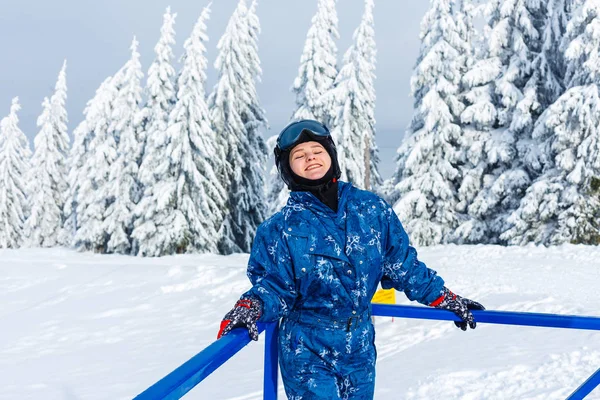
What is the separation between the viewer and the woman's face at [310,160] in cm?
228

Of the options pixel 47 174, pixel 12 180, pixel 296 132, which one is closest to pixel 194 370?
pixel 296 132

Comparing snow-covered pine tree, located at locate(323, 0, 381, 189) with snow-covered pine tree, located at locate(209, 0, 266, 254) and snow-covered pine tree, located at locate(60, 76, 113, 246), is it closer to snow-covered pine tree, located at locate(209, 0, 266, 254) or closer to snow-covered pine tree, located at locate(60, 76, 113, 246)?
snow-covered pine tree, located at locate(209, 0, 266, 254)

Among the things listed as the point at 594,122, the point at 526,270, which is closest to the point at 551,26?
the point at 594,122

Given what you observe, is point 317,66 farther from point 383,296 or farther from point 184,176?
point 383,296

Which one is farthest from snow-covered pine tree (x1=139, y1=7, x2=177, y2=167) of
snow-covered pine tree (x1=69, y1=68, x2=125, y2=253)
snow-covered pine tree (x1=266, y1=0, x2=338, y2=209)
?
snow-covered pine tree (x1=266, y1=0, x2=338, y2=209)

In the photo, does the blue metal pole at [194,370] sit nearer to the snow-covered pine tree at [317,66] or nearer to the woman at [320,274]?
the woman at [320,274]

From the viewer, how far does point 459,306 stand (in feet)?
7.67

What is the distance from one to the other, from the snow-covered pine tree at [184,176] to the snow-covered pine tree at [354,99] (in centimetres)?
561

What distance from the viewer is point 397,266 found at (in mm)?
2354

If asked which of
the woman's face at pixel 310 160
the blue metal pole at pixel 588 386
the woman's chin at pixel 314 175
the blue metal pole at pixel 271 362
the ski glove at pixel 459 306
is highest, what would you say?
the woman's face at pixel 310 160

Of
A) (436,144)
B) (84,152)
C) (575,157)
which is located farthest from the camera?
(84,152)

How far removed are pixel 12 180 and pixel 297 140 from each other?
37161mm

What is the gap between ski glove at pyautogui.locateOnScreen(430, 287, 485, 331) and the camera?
2322 millimetres

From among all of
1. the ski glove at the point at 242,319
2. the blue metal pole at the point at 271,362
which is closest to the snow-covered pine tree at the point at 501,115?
the blue metal pole at the point at 271,362
